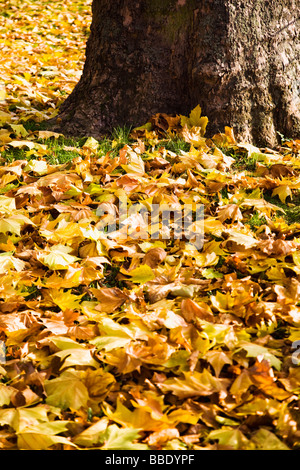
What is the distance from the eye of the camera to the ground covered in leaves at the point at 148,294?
4.83 ft

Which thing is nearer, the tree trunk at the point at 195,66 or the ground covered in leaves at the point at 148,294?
the ground covered in leaves at the point at 148,294

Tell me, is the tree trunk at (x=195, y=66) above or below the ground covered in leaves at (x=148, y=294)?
above

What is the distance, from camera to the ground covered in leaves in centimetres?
147

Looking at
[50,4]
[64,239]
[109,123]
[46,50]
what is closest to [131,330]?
[64,239]

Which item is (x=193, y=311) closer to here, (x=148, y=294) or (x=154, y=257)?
(x=148, y=294)

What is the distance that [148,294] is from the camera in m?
2.02

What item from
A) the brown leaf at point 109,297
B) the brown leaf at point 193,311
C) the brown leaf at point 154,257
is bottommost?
the brown leaf at point 109,297

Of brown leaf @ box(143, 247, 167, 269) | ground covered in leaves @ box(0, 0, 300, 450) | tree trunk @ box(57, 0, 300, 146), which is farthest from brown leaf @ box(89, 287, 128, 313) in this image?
tree trunk @ box(57, 0, 300, 146)

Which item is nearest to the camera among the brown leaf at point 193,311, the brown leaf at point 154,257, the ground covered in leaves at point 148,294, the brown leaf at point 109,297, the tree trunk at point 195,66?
the ground covered in leaves at point 148,294

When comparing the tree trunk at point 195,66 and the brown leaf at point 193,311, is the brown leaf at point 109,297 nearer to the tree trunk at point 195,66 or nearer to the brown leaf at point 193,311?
the brown leaf at point 193,311

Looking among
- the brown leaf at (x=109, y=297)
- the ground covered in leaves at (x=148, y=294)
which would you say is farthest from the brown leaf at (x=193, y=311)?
the brown leaf at (x=109, y=297)

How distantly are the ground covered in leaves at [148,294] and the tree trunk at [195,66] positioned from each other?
0.50 ft

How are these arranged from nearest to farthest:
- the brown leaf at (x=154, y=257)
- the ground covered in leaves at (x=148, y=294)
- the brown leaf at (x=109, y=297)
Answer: the ground covered in leaves at (x=148, y=294) < the brown leaf at (x=109, y=297) < the brown leaf at (x=154, y=257)

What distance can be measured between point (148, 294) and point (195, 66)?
1.77 metres
